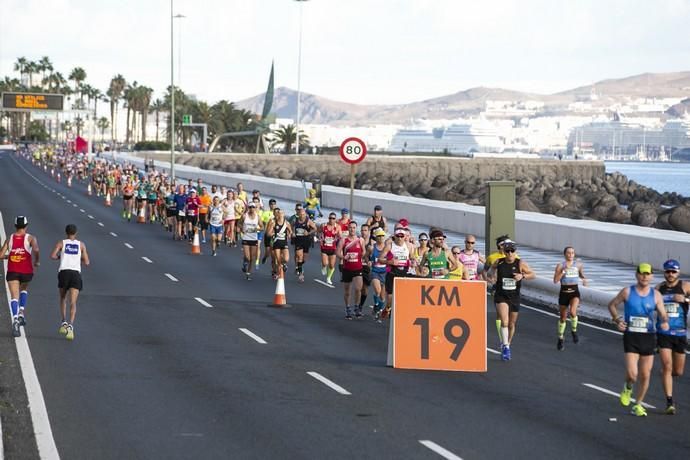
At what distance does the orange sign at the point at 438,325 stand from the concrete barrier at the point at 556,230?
11.7m

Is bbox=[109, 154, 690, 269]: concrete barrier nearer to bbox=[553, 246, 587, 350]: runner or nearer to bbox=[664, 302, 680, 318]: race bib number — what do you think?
bbox=[553, 246, 587, 350]: runner

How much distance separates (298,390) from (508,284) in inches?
172

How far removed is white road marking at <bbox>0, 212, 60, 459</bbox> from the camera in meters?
11.0

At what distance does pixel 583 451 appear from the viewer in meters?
11.5

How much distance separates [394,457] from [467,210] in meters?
29.6

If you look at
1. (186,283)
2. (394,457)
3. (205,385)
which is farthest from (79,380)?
(186,283)

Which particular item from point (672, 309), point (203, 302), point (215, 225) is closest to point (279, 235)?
point (203, 302)

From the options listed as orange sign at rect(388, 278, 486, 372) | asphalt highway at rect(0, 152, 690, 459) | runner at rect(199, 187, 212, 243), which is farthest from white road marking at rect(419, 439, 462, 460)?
runner at rect(199, 187, 212, 243)

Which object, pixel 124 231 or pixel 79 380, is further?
pixel 124 231

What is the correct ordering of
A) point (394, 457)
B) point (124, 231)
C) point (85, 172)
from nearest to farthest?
point (394, 457)
point (124, 231)
point (85, 172)

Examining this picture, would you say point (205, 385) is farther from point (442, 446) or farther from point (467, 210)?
point (467, 210)

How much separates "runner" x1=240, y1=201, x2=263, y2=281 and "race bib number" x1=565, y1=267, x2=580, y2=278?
10.9 m

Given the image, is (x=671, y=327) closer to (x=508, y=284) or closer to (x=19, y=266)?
(x=508, y=284)

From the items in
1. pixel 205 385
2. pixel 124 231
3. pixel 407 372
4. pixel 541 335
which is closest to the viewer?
pixel 205 385
